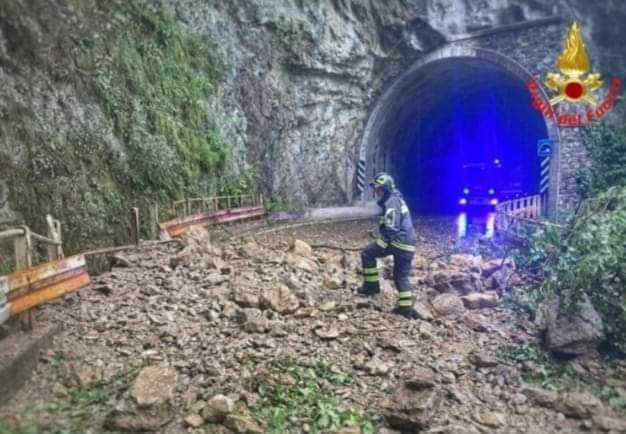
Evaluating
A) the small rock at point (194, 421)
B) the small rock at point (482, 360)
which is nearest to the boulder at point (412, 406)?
the small rock at point (482, 360)

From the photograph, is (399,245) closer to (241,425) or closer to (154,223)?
(241,425)

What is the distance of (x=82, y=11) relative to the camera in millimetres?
7727

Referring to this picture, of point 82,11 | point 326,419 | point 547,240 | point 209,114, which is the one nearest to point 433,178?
point 209,114

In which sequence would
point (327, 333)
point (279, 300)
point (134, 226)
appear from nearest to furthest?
point (327, 333) < point (279, 300) < point (134, 226)

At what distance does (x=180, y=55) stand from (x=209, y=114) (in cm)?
144

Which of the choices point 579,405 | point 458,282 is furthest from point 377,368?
point 458,282

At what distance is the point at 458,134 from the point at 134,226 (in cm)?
2074

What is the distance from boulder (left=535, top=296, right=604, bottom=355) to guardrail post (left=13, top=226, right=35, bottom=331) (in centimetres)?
510

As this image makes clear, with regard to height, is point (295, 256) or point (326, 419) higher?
point (295, 256)

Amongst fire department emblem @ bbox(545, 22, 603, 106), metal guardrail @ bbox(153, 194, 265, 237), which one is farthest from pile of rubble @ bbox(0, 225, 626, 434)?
fire department emblem @ bbox(545, 22, 603, 106)

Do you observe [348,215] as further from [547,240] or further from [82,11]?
[82,11]

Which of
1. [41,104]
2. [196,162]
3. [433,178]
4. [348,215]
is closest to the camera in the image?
[41,104]

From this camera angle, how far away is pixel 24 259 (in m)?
4.06

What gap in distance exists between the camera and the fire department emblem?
44.8ft
